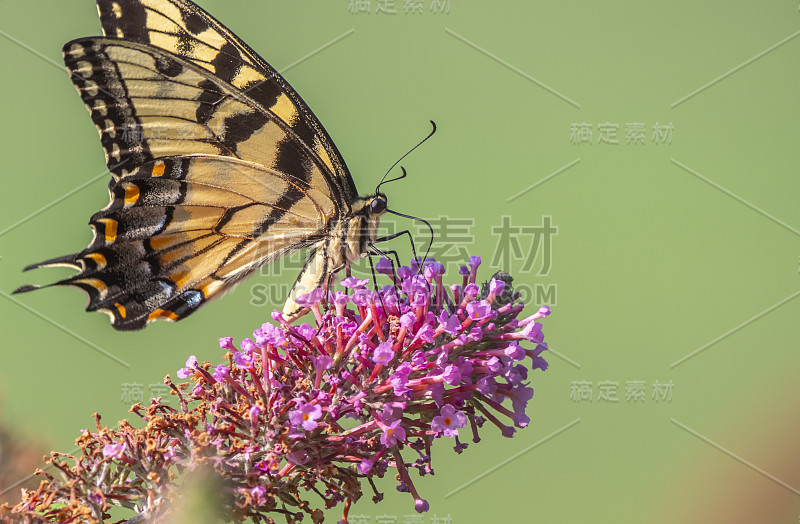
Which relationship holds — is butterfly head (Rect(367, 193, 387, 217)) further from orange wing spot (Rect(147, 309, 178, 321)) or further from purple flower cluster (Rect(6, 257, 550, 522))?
orange wing spot (Rect(147, 309, 178, 321))

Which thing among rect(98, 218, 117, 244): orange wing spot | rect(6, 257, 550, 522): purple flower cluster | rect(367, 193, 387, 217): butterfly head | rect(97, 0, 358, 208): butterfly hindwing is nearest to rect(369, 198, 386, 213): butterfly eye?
rect(367, 193, 387, 217): butterfly head

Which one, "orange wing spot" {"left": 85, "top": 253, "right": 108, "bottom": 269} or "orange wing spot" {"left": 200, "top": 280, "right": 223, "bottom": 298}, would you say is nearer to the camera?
"orange wing spot" {"left": 85, "top": 253, "right": 108, "bottom": 269}

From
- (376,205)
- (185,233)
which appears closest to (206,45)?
(185,233)

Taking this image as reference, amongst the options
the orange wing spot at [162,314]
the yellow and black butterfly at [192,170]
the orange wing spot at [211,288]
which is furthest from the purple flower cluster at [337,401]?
the orange wing spot at [211,288]

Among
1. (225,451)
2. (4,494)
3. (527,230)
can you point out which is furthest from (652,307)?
(4,494)

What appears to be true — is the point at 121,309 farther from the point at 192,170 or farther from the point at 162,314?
the point at 192,170

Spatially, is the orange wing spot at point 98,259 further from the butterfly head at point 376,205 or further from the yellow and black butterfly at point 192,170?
the butterfly head at point 376,205
